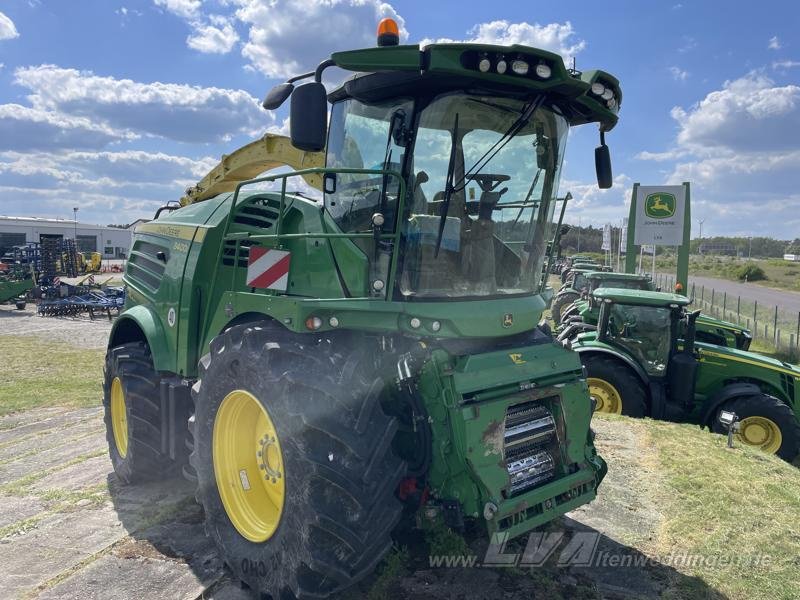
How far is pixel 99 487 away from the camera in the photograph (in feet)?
16.5

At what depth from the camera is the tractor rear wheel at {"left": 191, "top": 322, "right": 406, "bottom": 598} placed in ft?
9.52

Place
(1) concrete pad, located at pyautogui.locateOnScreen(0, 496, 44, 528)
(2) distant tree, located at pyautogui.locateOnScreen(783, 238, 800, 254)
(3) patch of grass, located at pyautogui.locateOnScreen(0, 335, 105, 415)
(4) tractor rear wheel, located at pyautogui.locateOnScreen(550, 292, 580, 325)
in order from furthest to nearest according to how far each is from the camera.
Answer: (2) distant tree, located at pyautogui.locateOnScreen(783, 238, 800, 254) → (4) tractor rear wheel, located at pyautogui.locateOnScreen(550, 292, 580, 325) → (3) patch of grass, located at pyautogui.locateOnScreen(0, 335, 105, 415) → (1) concrete pad, located at pyautogui.locateOnScreen(0, 496, 44, 528)

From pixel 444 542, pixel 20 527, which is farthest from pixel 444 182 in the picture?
pixel 20 527

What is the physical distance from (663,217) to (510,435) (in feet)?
52.5

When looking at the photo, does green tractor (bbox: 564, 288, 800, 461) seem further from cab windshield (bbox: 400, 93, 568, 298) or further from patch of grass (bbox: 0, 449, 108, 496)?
patch of grass (bbox: 0, 449, 108, 496)

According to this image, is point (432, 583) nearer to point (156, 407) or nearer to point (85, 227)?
point (156, 407)

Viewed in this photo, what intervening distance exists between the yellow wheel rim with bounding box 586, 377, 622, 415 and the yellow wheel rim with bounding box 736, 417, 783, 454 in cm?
155

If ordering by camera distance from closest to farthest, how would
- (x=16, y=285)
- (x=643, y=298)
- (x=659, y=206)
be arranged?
(x=643, y=298)
(x=659, y=206)
(x=16, y=285)

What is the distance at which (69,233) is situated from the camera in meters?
65.1

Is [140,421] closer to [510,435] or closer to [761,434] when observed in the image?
[510,435]

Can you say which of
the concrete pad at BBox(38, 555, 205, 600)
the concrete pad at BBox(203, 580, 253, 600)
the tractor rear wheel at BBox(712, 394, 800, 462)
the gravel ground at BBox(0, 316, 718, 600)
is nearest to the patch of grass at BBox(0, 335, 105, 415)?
the gravel ground at BBox(0, 316, 718, 600)

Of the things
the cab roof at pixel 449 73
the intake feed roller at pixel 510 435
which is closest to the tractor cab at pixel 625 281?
the intake feed roller at pixel 510 435

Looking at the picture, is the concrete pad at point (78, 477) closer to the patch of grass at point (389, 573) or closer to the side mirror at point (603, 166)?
the patch of grass at point (389, 573)

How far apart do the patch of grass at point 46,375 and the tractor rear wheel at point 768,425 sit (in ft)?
30.1
